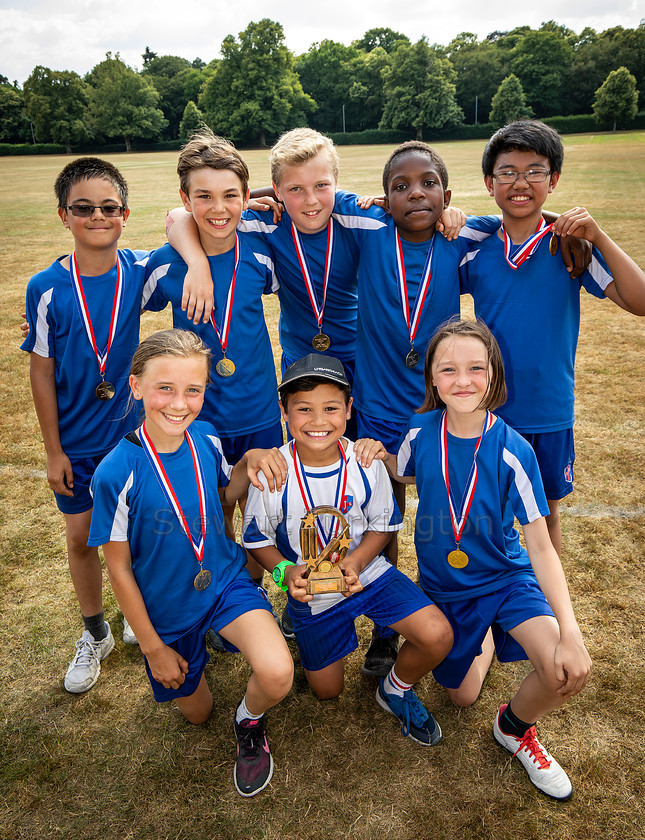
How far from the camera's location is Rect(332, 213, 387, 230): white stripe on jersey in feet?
9.63

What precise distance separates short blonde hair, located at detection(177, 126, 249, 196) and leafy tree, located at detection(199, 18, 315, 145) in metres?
61.9

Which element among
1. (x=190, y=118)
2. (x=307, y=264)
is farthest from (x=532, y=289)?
(x=190, y=118)

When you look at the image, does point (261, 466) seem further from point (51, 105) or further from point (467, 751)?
point (51, 105)

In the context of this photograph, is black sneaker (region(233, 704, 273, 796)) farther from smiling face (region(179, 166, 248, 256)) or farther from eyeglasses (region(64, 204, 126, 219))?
eyeglasses (region(64, 204, 126, 219))

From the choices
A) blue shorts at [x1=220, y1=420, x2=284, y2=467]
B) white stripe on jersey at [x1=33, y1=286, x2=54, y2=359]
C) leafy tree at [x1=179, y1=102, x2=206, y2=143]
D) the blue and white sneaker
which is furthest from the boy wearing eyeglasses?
leafy tree at [x1=179, y1=102, x2=206, y2=143]

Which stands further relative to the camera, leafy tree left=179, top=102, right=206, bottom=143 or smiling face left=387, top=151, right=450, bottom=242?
leafy tree left=179, top=102, right=206, bottom=143

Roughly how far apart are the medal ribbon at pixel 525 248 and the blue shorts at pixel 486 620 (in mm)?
1471

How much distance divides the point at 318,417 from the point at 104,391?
109 centimetres

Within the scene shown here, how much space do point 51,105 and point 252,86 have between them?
21.0 metres

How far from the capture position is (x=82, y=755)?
96.7 inches

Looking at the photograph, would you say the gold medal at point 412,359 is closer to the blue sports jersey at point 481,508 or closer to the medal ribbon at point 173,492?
the blue sports jersey at point 481,508

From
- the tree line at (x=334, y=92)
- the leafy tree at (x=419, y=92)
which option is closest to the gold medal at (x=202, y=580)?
the leafy tree at (x=419, y=92)

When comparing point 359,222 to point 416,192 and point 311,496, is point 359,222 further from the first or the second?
point 311,496

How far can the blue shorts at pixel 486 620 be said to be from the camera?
2.36 metres
